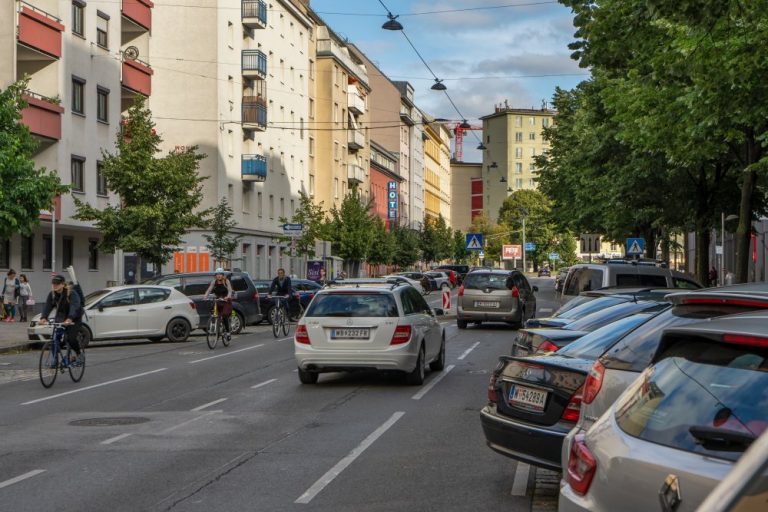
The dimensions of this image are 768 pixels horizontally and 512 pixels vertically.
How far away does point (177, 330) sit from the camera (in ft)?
96.3

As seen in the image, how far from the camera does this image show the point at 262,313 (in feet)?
125

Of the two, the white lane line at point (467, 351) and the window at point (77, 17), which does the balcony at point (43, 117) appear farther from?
the white lane line at point (467, 351)

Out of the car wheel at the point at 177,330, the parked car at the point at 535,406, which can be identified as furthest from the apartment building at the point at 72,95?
the parked car at the point at 535,406

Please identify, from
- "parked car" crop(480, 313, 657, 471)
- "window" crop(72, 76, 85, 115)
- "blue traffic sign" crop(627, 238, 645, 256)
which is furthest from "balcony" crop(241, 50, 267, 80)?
"parked car" crop(480, 313, 657, 471)

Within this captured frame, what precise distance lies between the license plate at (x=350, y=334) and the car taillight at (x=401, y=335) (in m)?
0.38

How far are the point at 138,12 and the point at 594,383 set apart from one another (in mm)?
42957

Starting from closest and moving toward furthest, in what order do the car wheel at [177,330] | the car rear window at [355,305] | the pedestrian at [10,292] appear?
the car rear window at [355,305], the car wheel at [177,330], the pedestrian at [10,292]

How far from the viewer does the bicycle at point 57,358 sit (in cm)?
1783

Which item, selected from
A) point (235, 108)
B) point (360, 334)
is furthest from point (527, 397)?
point (235, 108)

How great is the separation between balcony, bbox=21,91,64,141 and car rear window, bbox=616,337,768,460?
35.1 meters

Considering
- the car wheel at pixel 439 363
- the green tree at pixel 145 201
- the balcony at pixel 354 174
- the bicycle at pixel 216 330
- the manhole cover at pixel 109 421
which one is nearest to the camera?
the manhole cover at pixel 109 421

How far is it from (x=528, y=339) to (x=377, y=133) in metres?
113

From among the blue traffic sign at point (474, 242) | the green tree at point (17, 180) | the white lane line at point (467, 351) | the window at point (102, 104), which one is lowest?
the white lane line at point (467, 351)

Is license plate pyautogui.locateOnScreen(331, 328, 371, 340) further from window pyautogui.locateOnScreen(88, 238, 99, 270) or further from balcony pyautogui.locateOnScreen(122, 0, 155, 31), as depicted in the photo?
balcony pyautogui.locateOnScreen(122, 0, 155, 31)
